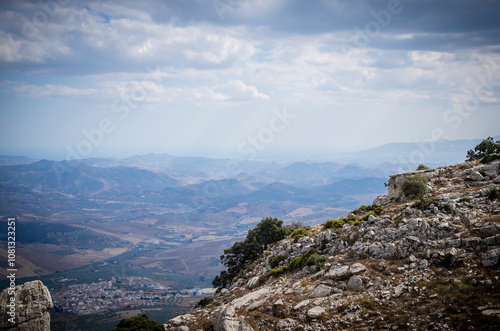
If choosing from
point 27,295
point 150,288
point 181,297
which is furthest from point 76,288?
point 27,295

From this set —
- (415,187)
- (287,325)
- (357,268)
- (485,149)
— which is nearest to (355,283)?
(357,268)

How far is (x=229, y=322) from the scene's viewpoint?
18.0m

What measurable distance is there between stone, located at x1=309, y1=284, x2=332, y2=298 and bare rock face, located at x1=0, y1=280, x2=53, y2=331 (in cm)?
1767

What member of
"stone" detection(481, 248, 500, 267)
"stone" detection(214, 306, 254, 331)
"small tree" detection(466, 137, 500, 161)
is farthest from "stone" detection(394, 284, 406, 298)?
"small tree" detection(466, 137, 500, 161)

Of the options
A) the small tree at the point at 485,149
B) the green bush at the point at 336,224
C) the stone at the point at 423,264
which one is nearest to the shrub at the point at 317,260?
the green bush at the point at 336,224

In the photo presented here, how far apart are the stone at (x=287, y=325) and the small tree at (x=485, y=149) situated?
31.4m

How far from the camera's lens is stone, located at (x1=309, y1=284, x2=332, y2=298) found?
19469mm

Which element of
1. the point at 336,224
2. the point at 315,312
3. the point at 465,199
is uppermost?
the point at 465,199

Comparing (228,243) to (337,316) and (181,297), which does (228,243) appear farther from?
(337,316)

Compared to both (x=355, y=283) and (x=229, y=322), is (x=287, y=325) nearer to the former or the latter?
(x=229, y=322)

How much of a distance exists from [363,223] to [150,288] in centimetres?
9699

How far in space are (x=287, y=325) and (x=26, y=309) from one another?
1634 cm

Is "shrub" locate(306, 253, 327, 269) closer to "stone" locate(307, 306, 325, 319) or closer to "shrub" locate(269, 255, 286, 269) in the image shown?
"shrub" locate(269, 255, 286, 269)

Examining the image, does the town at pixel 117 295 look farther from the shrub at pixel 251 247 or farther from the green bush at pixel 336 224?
the green bush at pixel 336 224
